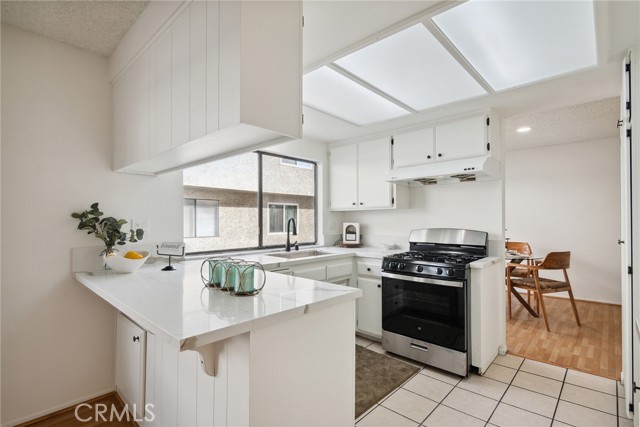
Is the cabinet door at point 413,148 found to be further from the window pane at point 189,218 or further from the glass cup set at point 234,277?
the glass cup set at point 234,277

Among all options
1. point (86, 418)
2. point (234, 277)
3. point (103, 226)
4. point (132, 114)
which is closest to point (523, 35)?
point (234, 277)

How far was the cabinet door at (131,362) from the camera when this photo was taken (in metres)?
1.77

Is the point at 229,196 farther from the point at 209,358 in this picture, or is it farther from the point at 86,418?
the point at 209,358

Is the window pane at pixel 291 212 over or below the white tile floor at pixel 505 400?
over

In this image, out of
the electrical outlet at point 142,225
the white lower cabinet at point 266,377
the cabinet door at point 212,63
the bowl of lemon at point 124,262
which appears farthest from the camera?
the electrical outlet at point 142,225

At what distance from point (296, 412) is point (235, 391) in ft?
0.92

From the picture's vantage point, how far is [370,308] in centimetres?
320

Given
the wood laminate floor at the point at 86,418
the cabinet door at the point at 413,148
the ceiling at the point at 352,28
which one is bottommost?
the wood laminate floor at the point at 86,418

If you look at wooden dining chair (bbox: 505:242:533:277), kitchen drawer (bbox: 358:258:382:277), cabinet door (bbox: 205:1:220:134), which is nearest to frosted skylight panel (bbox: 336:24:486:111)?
cabinet door (bbox: 205:1:220:134)

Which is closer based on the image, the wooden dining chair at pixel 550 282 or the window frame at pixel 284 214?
the window frame at pixel 284 214

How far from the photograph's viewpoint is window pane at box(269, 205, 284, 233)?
3.45 metres

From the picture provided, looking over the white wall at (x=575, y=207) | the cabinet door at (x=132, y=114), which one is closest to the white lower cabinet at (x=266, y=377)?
the cabinet door at (x=132, y=114)

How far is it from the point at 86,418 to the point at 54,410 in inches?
9.5

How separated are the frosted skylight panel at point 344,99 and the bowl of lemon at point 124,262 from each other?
5.47ft
